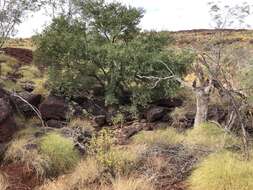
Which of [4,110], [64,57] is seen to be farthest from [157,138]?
[64,57]

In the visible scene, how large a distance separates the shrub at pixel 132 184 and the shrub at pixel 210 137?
10.5 feet

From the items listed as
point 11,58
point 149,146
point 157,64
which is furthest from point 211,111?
point 11,58

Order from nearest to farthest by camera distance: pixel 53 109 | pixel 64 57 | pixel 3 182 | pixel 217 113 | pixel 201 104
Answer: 1. pixel 3 182
2. pixel 201 104
3. pixel 53 109
4. pixel 217 113
5. pixel 64 57

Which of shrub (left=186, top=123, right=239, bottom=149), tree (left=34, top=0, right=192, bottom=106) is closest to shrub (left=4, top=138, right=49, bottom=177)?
shrub (left=186, top=123, right=239, bottom=149)

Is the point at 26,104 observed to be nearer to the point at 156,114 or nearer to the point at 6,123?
the point at 6,123

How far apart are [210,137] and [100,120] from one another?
5.63 m


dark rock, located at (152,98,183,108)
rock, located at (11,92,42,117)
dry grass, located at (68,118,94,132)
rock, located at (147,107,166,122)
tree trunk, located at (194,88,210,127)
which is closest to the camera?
rock, located at (11,92,42,117)

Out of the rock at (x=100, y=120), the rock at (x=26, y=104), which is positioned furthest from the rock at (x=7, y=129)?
the rock at (x=100, y=120)

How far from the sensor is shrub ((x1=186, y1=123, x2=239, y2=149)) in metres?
13.6

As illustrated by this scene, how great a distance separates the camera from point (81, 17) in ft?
71.8

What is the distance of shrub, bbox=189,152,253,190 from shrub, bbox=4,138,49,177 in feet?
12.0

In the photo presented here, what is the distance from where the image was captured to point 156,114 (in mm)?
19234

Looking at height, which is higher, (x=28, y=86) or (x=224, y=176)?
(x=28, y=86)

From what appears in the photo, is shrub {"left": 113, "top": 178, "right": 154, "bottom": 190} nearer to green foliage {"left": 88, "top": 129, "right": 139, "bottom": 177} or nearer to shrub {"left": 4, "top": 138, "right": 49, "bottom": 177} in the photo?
green foliage {"left": 88, "top": 129, "right": 139, "bottom": 177}
